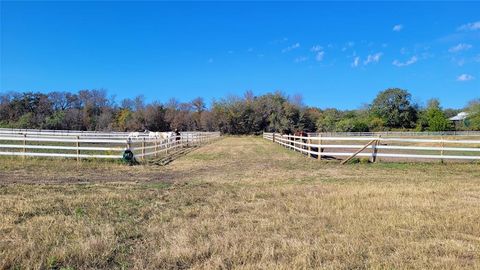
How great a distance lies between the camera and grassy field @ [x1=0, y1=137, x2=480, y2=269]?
160 inches

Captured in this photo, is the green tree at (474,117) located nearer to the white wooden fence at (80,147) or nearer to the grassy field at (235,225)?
the white wooden fence at (80,147)

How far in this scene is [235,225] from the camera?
5.47 meters

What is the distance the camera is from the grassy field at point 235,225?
4055mm

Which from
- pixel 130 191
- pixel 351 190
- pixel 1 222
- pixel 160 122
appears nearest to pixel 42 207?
pixel 1 222

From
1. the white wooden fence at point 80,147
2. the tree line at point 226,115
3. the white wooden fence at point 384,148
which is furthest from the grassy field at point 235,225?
the tree line at point 226,115

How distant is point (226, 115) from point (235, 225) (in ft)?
278

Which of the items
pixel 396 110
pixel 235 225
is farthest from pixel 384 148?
pixel 396 110

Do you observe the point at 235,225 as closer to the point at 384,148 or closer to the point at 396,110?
the point at 384,148

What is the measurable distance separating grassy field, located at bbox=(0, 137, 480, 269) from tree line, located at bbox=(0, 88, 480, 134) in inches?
2868

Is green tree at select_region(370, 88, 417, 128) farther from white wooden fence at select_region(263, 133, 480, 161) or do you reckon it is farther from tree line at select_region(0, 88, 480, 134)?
Result: white wooden fence at select_region(263, 133, 480, 161)

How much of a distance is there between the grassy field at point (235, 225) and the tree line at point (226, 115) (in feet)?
239

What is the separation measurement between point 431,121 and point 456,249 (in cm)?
9439

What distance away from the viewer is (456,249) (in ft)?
14.3

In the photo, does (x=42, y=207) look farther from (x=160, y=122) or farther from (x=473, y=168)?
(x=160, y=122)
